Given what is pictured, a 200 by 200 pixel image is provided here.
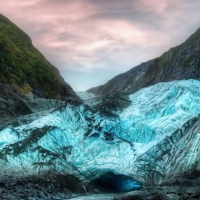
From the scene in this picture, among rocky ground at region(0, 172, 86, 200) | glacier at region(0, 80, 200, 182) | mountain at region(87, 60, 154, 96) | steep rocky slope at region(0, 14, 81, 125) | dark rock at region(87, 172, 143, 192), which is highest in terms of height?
mountain at region(87, 60, 154, 96)

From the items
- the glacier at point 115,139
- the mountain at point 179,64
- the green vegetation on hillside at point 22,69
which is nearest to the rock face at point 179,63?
the mountain at point 179,64

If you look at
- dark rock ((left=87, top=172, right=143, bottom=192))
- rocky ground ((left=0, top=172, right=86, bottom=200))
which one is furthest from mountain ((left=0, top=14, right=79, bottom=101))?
rocky ground ((left=0, top=172, right=86, bottom=200))

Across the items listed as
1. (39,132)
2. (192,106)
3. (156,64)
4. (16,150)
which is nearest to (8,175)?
(16,150)

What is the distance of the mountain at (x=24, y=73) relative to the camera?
29.5 m

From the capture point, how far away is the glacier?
13.5 meters

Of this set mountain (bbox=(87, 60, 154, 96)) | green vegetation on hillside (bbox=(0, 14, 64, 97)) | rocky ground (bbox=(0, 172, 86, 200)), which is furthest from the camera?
mountain (bbox=(87, 60, 154, 96))

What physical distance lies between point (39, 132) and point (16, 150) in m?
1.49

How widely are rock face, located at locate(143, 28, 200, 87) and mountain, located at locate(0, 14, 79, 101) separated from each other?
10.8m

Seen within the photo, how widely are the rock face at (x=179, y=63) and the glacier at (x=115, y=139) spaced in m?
11.3

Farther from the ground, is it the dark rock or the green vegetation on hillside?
the green vegetation on hillside

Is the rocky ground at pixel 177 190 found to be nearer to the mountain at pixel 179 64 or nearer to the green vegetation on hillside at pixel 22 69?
the mountain at pixel 179 64

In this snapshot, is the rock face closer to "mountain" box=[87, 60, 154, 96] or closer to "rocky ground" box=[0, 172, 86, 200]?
"rocky ground" box=[0, 172, 86, 200]

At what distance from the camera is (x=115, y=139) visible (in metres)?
15.8

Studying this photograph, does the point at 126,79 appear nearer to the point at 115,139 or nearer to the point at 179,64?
the point at 179,64
